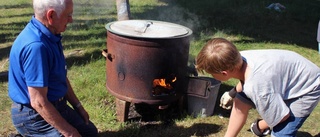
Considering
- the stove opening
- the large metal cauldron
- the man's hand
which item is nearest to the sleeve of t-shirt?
the large metal cauldron

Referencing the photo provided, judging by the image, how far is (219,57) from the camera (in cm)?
229

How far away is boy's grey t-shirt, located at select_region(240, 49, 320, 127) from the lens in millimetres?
2395

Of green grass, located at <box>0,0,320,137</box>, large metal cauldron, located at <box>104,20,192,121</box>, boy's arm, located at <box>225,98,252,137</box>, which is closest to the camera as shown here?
boy's arm, located at <box>225,98,252,137</box>

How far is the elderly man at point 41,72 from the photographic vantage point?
7.44 feet

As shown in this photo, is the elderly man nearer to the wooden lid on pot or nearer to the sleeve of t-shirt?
the sleeve of t-shirt

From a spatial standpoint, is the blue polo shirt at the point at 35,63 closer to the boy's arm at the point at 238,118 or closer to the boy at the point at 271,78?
the boy at the point at 271,78

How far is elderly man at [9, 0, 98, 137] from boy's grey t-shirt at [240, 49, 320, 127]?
1.28 m

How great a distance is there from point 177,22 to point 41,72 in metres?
5.06

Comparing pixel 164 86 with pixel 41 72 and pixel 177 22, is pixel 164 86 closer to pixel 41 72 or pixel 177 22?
pixel 41 72

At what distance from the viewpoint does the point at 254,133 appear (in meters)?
3.61

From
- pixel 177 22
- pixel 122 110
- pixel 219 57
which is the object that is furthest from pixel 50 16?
pixel 177 22

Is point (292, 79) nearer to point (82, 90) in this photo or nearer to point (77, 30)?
point (82, 90)

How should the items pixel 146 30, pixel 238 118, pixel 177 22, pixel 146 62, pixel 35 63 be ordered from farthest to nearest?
1. pixel 177 22
2. pixel 146 30
3. pixel 146 62
4. pixel 238 118
5. pixel 35 63

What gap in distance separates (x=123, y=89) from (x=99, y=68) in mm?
1782
